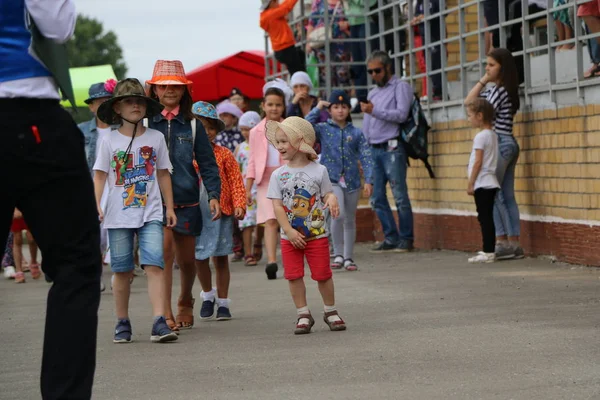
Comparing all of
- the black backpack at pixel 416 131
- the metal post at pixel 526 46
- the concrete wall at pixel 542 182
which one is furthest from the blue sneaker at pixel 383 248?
the metal post at pixel 526 46

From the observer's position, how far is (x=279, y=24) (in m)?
17.2

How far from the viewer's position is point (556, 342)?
7.59m

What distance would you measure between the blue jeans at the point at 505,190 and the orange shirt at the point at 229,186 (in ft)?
12.9

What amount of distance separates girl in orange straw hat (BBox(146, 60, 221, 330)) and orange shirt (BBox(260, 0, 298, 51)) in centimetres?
786

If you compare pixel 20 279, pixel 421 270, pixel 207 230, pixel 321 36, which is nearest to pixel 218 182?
pixel 207 230

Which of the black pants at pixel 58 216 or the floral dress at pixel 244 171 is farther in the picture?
the floral dress at pixel 244 171

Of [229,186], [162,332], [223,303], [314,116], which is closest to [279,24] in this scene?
[314,116]

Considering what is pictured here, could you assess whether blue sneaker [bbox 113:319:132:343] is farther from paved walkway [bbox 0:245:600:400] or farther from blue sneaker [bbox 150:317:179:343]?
blue sneaker [bbox 150:317:179:343]

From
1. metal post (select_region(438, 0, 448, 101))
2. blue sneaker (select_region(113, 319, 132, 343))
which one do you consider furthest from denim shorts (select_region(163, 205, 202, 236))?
metal post (select_region(438, 0, 448, 101))

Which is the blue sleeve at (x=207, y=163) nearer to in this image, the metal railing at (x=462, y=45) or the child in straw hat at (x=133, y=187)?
the child in straw hat at (x=133, y=187)

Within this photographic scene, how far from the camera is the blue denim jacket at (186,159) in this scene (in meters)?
9.18

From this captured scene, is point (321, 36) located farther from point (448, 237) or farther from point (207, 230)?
point (207, 230)

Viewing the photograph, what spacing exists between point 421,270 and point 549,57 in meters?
2.39

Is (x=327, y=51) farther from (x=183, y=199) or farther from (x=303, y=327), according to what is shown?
(x=303, y=327)
